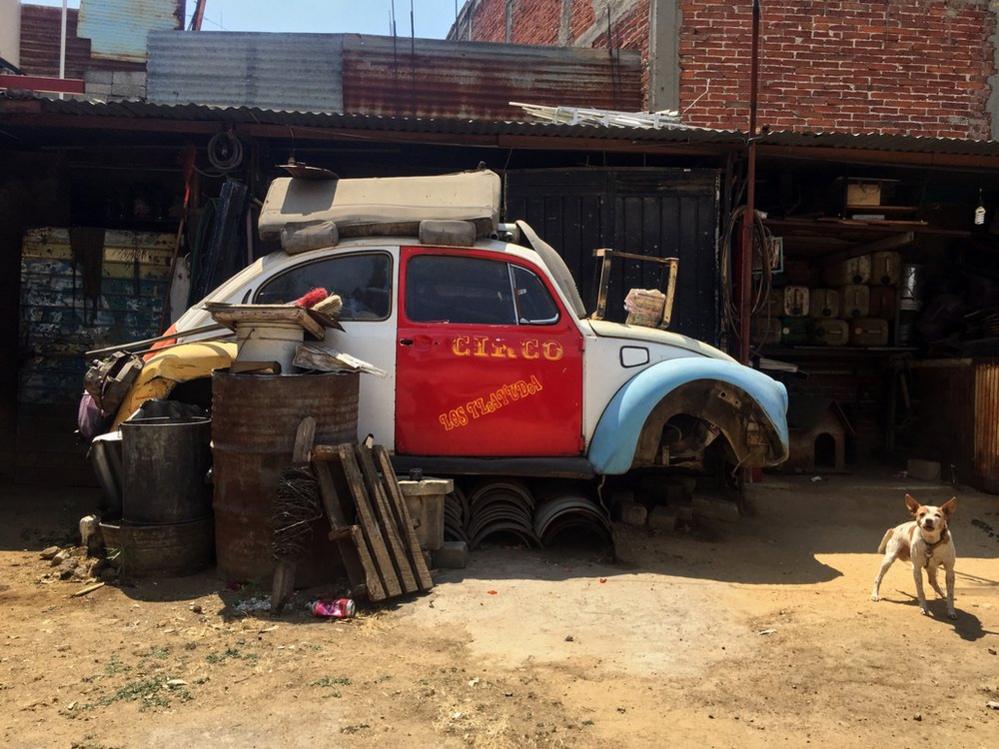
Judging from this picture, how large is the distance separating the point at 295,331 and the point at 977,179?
8.36 m

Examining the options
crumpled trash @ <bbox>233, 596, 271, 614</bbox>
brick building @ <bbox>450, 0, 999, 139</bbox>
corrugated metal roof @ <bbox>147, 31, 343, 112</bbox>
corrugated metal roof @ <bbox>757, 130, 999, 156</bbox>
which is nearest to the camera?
crumpled trash @ <bbox>233, 596, 271, 614</bbox>

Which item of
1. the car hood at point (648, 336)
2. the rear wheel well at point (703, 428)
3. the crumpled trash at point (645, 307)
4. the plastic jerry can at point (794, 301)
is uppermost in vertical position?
the plastic jerry can at point (794, 301)

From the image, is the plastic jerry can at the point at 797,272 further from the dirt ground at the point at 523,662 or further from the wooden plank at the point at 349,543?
the wooden plank at the point at 349,543

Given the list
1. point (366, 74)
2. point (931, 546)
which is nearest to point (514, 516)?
point (931, 546)

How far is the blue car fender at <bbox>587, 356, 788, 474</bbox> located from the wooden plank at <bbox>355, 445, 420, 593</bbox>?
4.91 feet

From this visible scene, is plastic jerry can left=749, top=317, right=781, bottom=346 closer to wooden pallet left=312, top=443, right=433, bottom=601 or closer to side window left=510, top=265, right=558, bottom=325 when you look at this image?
side window left=510, top=265, right=558, bottom=325

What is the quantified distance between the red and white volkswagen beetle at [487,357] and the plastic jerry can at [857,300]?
470 cm

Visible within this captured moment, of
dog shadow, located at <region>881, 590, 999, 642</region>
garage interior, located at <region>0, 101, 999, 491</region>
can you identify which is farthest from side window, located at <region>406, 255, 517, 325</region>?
dog shadow, located at <region>881, 590, 999, 642</region>

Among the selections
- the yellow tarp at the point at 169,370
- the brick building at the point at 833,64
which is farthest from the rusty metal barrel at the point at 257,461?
the brick building at the point at 833,64

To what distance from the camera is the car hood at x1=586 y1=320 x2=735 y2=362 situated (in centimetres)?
526

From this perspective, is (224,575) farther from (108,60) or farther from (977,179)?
(108,60)

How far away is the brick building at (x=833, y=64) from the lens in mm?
10539

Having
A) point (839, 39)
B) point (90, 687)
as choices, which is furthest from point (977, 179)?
point (90, 687)

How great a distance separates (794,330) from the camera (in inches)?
366
